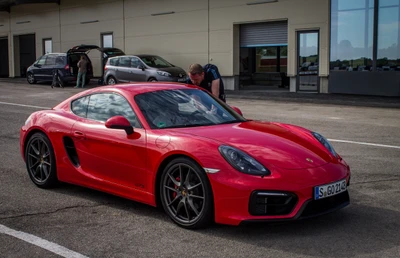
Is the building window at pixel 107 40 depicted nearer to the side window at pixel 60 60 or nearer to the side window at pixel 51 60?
the side window at pixel 51 60

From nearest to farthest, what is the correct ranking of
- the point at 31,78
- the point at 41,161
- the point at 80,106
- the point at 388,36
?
1. the point at 80,106
2. the point at 41,161
3. the point at 388,36
4. the point at 31,78

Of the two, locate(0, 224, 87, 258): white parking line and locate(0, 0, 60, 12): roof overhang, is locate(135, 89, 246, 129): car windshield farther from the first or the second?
locate(0, 0, 60, 12): roof overhang

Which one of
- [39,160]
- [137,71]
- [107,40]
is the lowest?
[39,160]

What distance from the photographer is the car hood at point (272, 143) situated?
500 centimetres

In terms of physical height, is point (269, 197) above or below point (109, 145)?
below

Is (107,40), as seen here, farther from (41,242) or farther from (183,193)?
(41,242)

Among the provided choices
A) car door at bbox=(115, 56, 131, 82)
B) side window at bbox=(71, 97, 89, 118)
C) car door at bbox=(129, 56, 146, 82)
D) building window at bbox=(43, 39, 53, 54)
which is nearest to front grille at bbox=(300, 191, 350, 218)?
side window at bbox=(71, 97, 89, 118)

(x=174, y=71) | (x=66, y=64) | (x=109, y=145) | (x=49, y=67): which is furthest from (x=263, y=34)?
(x=109, y=145)

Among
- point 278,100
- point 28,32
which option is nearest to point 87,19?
point 28,32

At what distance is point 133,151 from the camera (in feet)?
18.2

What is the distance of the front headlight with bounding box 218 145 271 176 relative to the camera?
482 centimetres

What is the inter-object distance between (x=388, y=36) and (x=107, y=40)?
17.2 m

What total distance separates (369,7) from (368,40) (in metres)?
1.20

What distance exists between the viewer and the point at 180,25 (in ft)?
92.6
